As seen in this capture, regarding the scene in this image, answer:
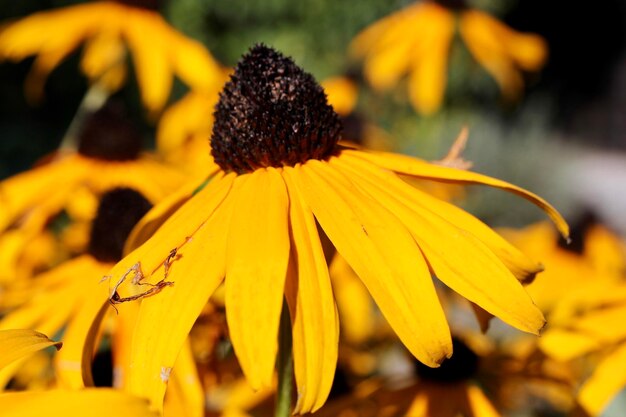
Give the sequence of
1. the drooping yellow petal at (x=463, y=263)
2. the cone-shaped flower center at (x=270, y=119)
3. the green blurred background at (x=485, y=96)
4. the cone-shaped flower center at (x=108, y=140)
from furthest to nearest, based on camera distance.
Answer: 1. the green blurred background at (x=485, y=96)
2. the cone-shaped flower center at (x=108, y=140)
3. the cone-shaped flower center at (x=270, y=119)
4. the drooping yellow petal at (x=463, y=263)

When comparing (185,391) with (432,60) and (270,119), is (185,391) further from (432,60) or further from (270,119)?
(432,60)

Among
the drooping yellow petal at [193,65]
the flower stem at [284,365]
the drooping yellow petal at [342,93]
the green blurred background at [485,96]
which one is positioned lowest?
the green blurred background at [485,96]

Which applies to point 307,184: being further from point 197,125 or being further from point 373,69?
point 373,69

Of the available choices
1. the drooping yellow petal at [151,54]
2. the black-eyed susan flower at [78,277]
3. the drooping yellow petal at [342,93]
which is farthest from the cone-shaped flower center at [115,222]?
the drooping yellow petal at [342,93]

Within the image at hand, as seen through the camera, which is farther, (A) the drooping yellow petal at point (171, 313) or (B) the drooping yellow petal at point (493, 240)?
(B) the drooping yellow petal at point (493, 240)

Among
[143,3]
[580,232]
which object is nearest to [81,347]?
[143,3]

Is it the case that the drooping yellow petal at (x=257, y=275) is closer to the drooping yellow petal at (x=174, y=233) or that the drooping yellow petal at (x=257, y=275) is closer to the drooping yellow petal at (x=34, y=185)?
the drooping yellow petal at (x=174, y=233)

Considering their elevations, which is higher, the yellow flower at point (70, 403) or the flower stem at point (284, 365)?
the yellow flower at point (70, 403)
